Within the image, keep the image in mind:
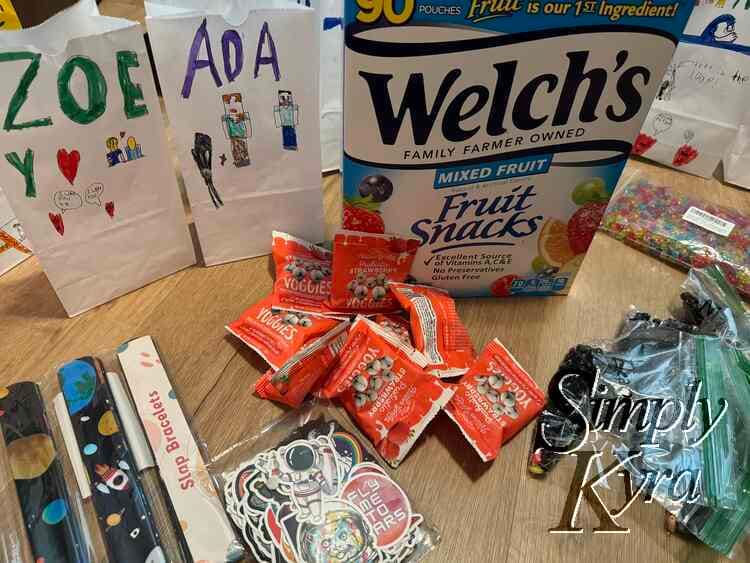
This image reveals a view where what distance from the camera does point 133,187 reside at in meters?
0.65

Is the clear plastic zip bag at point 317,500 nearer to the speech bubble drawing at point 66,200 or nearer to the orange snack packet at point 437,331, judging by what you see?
the orange snack packet at point 437,331

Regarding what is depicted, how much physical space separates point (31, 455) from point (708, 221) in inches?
38.1

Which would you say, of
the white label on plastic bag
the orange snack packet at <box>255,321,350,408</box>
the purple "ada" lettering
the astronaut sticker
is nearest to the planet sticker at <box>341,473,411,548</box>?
the astronaut sticker

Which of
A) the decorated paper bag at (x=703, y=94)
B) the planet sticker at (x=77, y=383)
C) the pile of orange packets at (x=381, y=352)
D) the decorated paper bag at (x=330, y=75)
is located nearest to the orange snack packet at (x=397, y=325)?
the pile of orange packets at (x=381, y=352)

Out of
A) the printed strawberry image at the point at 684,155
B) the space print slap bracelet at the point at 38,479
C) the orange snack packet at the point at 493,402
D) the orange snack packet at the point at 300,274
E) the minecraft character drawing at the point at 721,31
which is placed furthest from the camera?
the printed strawberry image at the point at 684,155

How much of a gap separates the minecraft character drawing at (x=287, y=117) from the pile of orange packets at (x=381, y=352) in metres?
0.14

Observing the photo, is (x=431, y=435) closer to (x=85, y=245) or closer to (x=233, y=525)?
(x=233, y=525)

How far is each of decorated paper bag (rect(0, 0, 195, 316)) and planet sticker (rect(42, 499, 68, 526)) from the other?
27 cm

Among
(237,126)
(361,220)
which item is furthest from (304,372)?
(237,126)

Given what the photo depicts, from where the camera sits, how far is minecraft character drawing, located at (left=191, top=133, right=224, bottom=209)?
25.4 inches

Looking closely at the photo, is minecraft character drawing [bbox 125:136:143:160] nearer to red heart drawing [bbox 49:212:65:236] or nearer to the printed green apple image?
red heart drawing [bbox 49:212:65:236]

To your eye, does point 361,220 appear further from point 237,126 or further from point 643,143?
Answer: point 643,143

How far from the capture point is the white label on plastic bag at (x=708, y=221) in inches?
33.0

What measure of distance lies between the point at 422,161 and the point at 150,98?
31 cm
